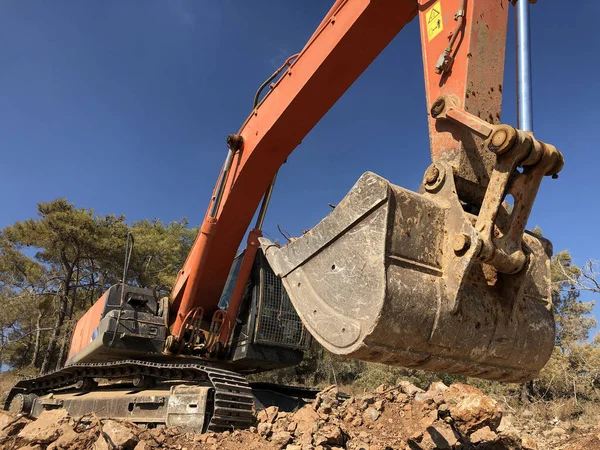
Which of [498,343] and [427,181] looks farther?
[427,181]

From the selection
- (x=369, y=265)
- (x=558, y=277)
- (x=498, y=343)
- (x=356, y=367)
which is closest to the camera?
(x=369, y=265)

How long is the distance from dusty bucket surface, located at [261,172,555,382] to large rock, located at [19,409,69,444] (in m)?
3.57

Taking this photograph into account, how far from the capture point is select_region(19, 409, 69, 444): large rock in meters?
4.70

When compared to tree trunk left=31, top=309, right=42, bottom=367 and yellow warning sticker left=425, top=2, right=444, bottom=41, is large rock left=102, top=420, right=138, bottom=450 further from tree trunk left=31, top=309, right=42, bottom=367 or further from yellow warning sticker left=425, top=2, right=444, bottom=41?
tree trunk left=31, top=309, right=42, bottom=367

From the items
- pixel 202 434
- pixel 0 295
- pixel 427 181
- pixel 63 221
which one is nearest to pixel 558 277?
pixel 202 434

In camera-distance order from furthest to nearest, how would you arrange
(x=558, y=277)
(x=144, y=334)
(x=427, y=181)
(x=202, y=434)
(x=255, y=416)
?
(x=558, y=277), (x=144, y=334), (x=255, y=416), (x=202, y=434), (x=427, y=181)

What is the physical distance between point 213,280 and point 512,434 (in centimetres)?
435

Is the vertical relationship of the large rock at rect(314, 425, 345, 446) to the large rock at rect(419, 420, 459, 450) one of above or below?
below

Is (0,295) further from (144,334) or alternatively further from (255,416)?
(255,416)

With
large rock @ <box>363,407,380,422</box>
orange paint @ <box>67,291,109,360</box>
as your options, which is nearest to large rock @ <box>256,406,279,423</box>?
Result: large rock @ <box>363,407,380,422</box>

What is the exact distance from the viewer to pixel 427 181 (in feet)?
8.64

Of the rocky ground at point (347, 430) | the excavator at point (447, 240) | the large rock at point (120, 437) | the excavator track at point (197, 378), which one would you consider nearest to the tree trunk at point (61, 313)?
the excavator track at point (197, 378)

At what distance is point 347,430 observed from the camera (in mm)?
6117

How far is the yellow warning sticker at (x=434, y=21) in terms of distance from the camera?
307 cm
